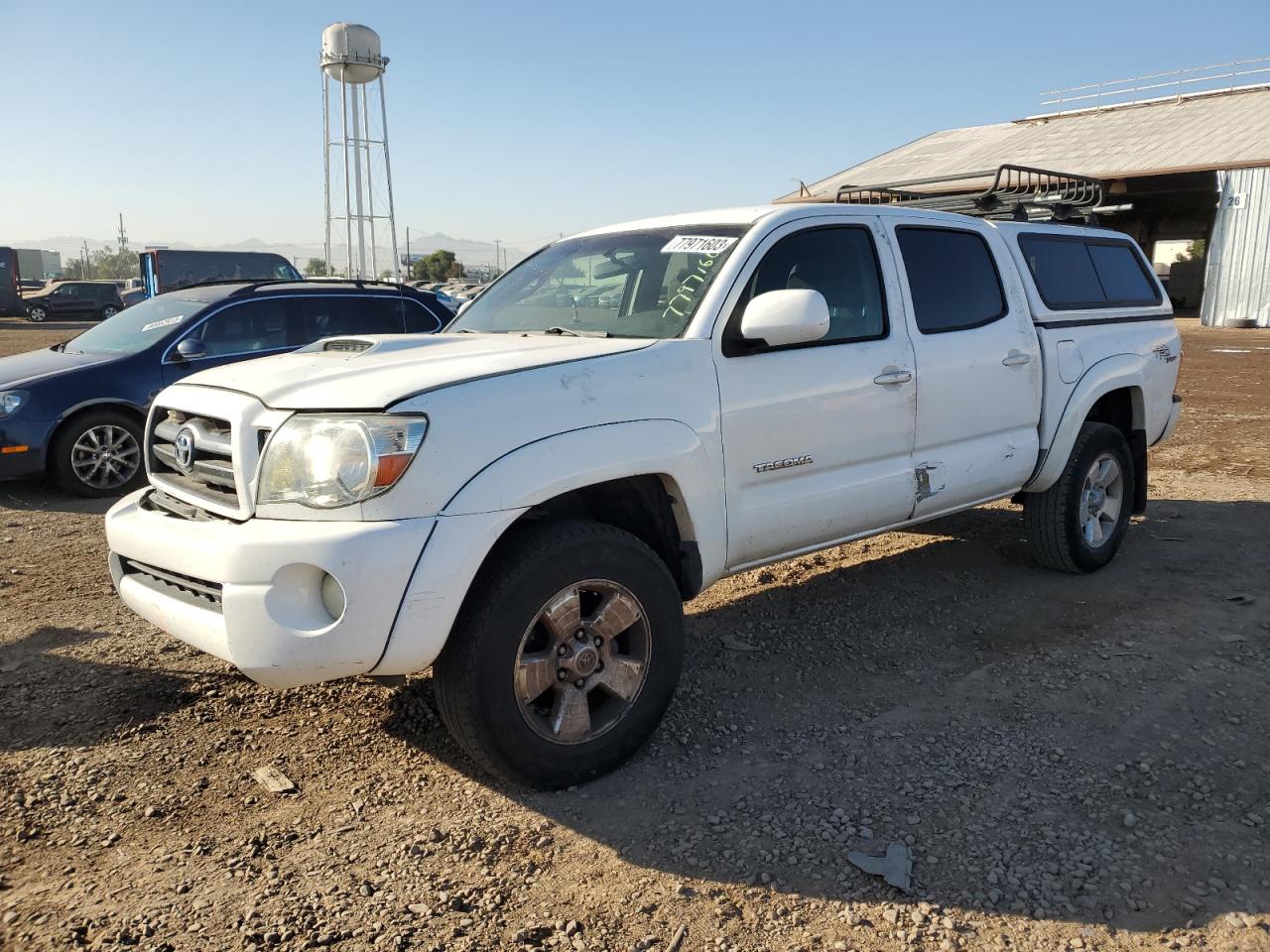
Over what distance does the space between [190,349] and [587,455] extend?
595cm

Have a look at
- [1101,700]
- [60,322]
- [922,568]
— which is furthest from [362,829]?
[60,322]

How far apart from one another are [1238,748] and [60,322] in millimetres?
38958

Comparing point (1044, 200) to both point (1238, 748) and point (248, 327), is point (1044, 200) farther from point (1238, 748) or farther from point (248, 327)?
point (248, 327)

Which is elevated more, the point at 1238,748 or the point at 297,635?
the point at 297,635

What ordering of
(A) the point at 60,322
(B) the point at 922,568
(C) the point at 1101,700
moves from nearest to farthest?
(C) the point at 1101,700 < (B) the point at 922,568 < (A) the point at 60,322

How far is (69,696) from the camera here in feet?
12.6

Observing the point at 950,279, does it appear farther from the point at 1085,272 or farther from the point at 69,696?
the point at 69,696

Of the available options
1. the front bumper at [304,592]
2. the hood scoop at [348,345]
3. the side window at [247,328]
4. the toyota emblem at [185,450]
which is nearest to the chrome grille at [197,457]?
the toyota emblem at [185,450]

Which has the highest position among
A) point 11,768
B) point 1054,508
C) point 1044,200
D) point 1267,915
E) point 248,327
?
point 1044,200

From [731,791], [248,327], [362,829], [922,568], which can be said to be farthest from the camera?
[248,327]

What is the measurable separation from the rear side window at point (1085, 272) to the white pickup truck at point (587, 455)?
15 centimetres

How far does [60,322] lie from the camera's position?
34.7m

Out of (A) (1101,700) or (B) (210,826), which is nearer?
(B) (210,826)

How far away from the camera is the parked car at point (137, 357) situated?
24.3 ft
